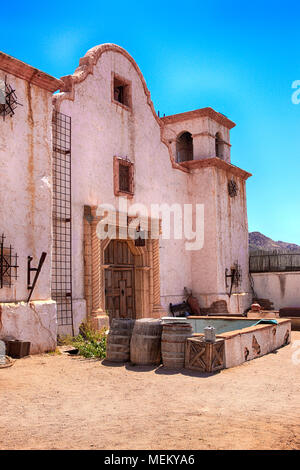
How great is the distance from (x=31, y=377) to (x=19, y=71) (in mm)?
6147

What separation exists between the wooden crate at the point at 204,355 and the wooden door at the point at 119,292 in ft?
18.8

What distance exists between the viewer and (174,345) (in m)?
7.62

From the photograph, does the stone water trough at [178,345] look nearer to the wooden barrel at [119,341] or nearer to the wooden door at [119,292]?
the wooden barrel at [119,341]

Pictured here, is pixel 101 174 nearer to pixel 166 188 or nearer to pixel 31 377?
pixel 166 188

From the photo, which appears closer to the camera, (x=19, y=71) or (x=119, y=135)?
(x=19, y=71)

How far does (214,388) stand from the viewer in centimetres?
623

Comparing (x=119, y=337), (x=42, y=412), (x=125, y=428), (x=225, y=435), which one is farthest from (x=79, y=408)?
(x=119, y=337)

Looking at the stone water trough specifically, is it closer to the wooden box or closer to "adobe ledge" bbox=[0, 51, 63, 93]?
the wooden box

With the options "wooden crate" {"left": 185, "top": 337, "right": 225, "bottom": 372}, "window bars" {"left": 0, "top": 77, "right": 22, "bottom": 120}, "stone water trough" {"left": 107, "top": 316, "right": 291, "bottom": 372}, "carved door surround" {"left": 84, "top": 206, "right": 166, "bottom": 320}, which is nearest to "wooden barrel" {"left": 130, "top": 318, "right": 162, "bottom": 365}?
"stone water trough" {"left": 107, "top": 316, "right": 291, "bottom": 372}

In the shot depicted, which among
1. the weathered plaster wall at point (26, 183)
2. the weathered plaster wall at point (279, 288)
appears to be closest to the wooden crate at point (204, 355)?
the weathered plaster wall at point (26, 183)

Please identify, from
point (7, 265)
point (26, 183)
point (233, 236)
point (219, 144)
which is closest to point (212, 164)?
point (219, 144)

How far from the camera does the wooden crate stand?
24.0 feet

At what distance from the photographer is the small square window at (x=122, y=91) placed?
46.1 feet
